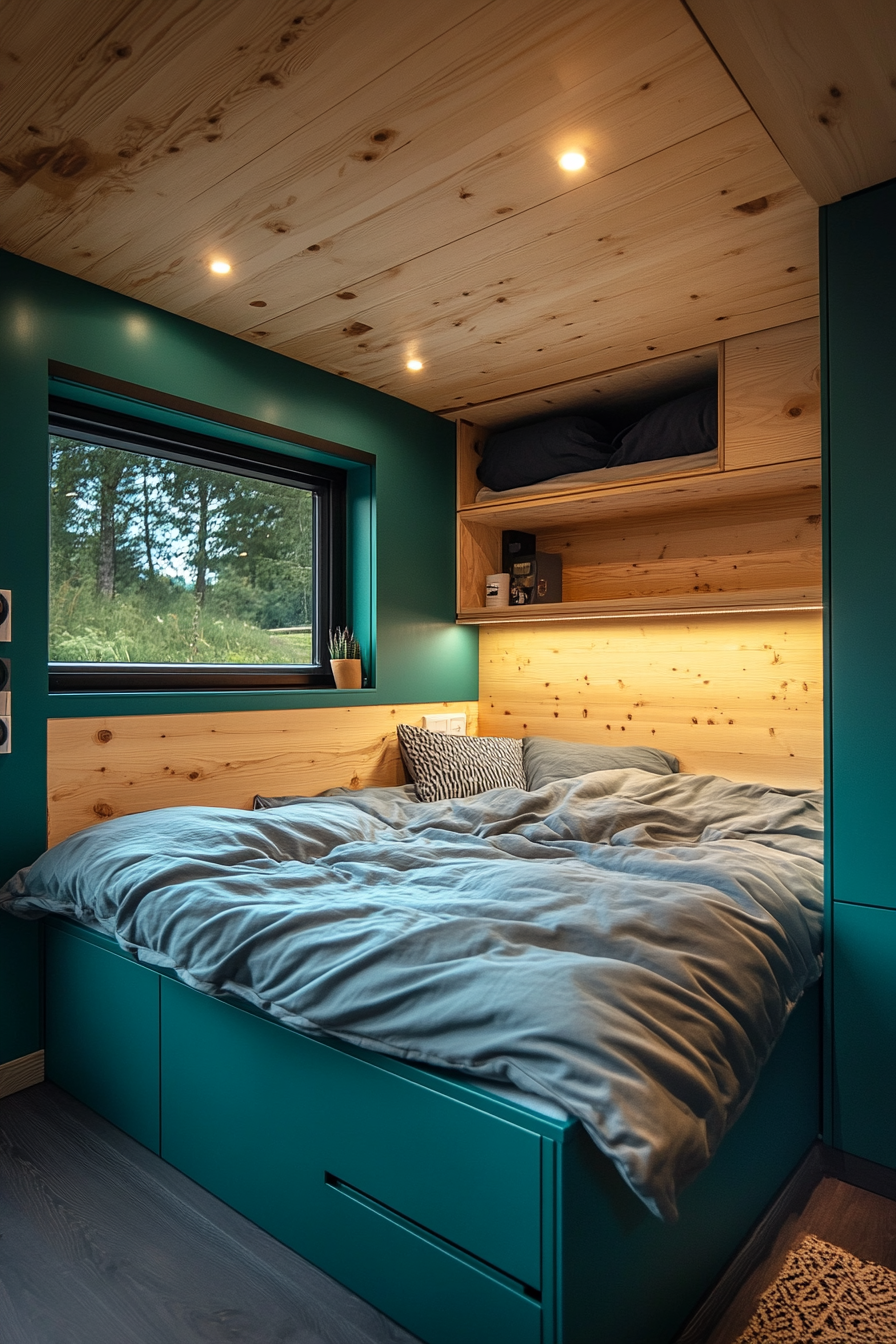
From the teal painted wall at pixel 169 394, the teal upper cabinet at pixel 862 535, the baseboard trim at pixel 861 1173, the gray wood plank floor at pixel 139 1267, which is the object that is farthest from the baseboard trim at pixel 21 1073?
the teal upper cabinet at pixel 862 535

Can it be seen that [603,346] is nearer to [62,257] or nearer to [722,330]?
Result: [722,330]

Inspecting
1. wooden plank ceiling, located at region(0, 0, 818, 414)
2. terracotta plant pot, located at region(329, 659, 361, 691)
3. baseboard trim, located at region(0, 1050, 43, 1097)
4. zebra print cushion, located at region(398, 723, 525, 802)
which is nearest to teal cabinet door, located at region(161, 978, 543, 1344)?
baseboard trim, located at region(0, 1050, 43, 1097)

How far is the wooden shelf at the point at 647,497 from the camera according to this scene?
8.44ft

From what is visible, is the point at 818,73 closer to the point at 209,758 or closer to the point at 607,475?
the point at 607,475

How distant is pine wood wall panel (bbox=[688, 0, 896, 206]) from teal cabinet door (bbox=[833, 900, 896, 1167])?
1.57 metres

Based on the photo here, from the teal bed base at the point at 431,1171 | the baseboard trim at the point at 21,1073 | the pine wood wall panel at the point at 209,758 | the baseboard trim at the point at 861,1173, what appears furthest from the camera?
the pine wood wall panel at the point at 209,758

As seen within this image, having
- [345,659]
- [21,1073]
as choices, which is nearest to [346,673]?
[345,659]

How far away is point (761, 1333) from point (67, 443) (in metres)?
2.62

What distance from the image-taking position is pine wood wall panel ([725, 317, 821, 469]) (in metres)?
2.46

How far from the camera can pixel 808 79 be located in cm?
145

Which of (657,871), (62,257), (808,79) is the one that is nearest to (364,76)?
(808,79)

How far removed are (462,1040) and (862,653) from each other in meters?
1.22

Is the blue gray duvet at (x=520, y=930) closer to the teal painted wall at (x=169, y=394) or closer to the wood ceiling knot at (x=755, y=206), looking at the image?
the teal painted wall at (x=169, y=394)

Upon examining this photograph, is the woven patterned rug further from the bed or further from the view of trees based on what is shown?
the view of trees
